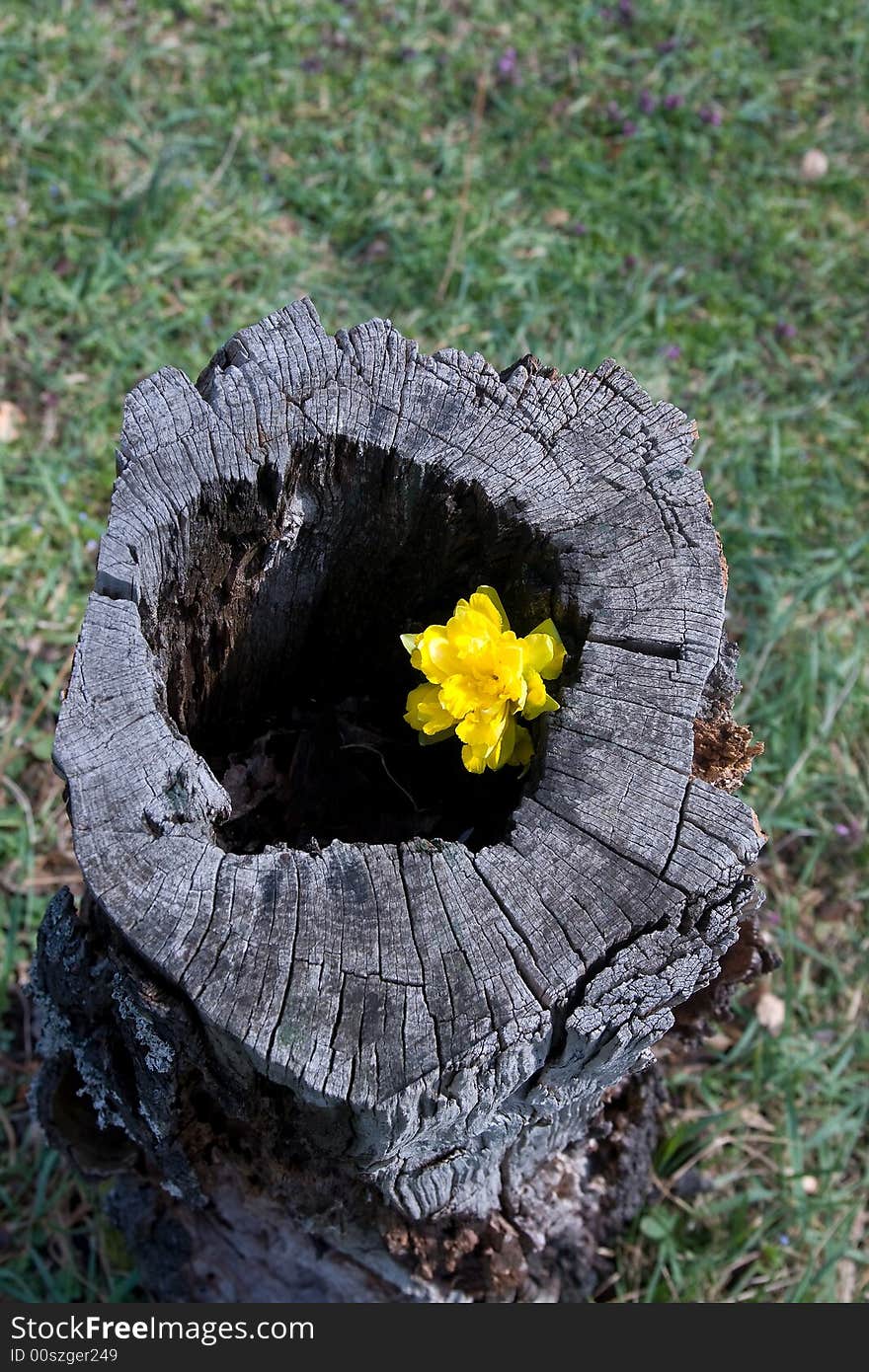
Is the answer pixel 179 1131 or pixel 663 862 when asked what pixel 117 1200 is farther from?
pixel 663 862

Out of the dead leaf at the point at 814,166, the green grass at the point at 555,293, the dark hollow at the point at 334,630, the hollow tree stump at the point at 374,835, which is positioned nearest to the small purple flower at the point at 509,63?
the green grass at the point at 555,293

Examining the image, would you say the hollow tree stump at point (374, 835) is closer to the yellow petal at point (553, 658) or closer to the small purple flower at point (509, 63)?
the yellow petal at point (553, 658)

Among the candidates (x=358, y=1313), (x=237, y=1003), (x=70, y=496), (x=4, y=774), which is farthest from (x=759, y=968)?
(x=70, y=496)

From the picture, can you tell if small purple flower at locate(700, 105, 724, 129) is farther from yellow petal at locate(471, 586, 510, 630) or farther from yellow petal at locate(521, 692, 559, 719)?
yellow petal at locate(521, 692, 559, 719)

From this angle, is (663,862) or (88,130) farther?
(88,130)

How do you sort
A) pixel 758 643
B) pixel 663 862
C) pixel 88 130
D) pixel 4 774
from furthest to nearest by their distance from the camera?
pixel 88 130, pixel 758 643, pixel 4 774, pixel 663 862

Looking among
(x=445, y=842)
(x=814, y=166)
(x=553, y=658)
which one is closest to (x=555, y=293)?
(x=814, y=166)
